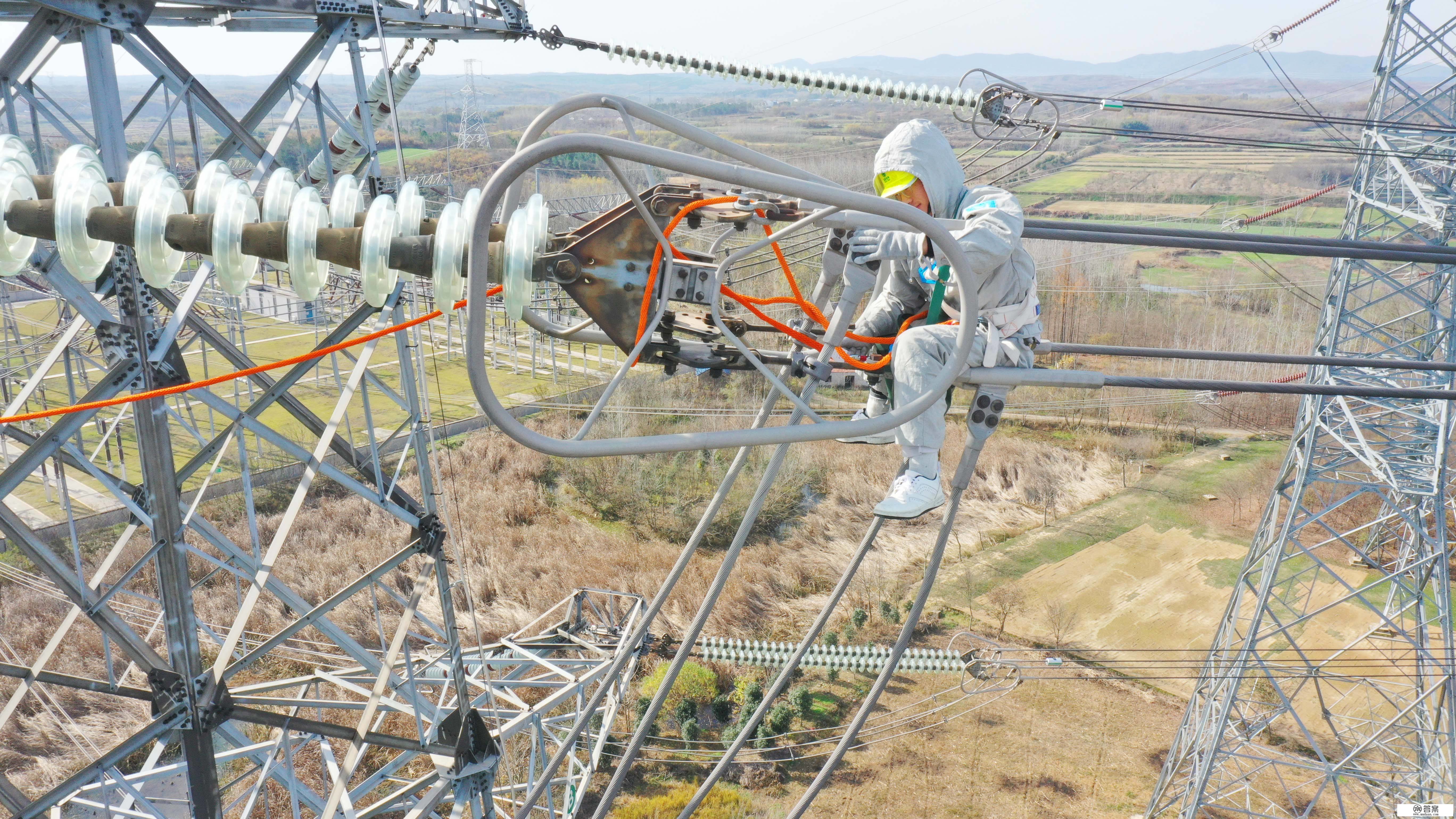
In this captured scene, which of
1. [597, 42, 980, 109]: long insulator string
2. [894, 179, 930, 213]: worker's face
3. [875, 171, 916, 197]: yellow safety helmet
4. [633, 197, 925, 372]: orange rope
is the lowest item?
[633, 197, 925, 372]: orange rope

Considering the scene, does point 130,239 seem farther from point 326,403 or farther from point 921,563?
point 326,403

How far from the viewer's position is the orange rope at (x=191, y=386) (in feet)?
11.6

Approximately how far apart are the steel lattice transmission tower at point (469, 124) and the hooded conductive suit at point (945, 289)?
37157 millimetres

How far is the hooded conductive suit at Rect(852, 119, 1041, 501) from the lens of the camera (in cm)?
378

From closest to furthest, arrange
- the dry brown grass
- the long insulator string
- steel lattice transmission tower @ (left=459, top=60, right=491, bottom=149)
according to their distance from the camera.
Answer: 1. the long insulator string
2. the dry brown grass
3. steel lattice transmission tower @ (left=459, top=60, right=491, bottom=149)

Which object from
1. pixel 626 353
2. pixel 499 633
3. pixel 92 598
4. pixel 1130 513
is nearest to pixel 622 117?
pixel 626 353

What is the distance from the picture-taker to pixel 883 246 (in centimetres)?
377

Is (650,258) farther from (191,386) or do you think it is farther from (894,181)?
(191,386)

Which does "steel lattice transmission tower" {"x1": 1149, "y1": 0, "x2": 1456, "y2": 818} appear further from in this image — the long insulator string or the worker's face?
the worker's face

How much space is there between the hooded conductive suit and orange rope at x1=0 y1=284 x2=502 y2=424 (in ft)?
5.66

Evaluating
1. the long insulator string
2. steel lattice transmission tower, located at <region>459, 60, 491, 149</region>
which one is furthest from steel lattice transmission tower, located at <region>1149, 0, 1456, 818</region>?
steel lattice transmission tower, located at <region>459, 60, 491, 149</region>

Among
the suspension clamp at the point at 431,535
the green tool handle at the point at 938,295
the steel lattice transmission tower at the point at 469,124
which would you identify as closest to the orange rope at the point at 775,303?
the green tool handle at the point at 938,295

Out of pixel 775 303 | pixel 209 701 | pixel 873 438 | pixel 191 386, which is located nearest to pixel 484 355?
pixel 775 303

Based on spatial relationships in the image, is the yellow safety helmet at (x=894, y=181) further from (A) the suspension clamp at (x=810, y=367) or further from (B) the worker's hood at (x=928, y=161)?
(A) the suspension clamp at (x=810, y=367)
